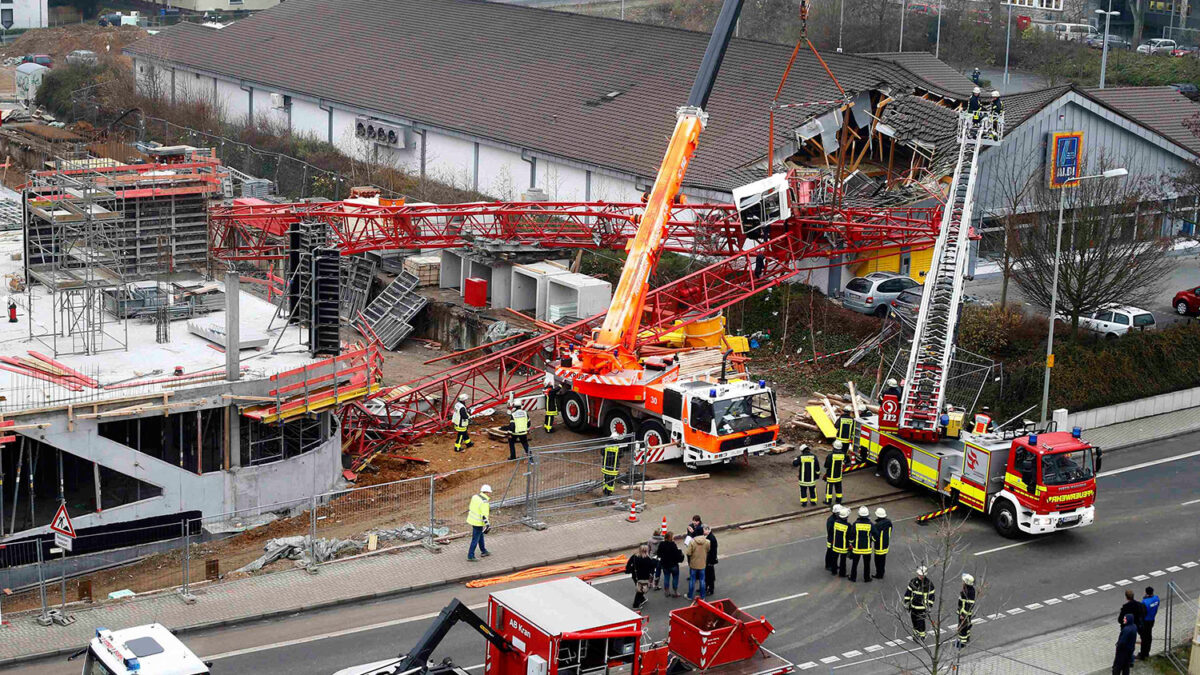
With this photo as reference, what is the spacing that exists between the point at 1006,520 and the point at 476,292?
2070 cm

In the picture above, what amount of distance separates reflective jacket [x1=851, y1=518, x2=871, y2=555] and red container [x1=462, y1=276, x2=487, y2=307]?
2084cm

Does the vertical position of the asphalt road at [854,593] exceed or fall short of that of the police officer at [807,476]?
it falls short

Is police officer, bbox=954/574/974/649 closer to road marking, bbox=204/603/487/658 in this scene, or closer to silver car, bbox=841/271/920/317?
road marking, bbox=204/603/487/658

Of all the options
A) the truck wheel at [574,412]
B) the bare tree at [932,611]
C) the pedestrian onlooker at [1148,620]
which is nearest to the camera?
the bare tree at [932,611]

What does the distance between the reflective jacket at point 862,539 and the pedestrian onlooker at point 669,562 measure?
11.2 feet

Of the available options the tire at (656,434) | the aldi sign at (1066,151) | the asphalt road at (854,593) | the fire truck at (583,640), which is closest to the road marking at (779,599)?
the asphalt road at (854,593)

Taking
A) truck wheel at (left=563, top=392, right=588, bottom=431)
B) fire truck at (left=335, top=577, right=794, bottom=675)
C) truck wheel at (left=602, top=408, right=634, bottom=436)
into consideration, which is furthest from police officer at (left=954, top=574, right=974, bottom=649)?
truck wheel at (left=563, top=392, right=588, bottom=431)

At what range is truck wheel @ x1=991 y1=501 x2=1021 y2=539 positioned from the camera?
29859 mm

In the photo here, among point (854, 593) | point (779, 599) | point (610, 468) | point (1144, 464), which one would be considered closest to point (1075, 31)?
point (1144, 464)

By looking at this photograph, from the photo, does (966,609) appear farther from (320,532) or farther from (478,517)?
(320,532)

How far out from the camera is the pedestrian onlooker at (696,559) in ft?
85.6

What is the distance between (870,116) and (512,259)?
13732mm

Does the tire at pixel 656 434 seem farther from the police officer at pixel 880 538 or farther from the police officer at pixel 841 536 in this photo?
the police officer at pixel 880 538

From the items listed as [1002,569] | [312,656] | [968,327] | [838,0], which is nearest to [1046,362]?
[968,327]
